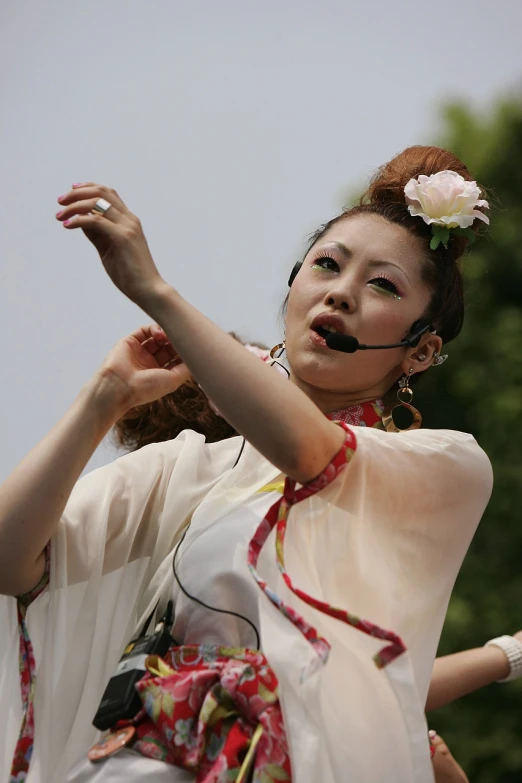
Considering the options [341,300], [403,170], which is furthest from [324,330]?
[403,170]

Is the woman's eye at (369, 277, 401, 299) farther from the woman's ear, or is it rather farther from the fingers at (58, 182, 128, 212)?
the fingers at (58, 182, 128, 212)

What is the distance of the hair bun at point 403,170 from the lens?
2.32m

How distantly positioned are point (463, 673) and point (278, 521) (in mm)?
823

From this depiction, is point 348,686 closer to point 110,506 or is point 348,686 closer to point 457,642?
point 110,506

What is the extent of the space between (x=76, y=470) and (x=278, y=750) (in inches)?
19.4

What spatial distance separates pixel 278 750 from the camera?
1.62 meters

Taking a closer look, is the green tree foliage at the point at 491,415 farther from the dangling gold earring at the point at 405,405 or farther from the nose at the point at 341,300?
the nose at the point at 341,300

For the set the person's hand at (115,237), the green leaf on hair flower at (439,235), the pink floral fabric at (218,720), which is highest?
the person's hand at (115,237)

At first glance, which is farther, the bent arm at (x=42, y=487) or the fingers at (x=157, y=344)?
the fingers at (x=157, y=344)

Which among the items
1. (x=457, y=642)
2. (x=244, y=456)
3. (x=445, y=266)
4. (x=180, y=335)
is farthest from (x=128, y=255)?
(x=457, y=642)

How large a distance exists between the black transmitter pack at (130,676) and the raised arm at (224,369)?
14.4 inches

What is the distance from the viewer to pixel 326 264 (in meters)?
2.19

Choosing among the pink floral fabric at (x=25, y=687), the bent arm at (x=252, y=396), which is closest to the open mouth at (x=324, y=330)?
the bent arm at (x=252, y=396)

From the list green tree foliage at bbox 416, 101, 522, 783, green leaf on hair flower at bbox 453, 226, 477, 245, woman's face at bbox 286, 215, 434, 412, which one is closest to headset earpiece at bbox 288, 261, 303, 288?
woman's face at bbox 286, 215, 434, 412
